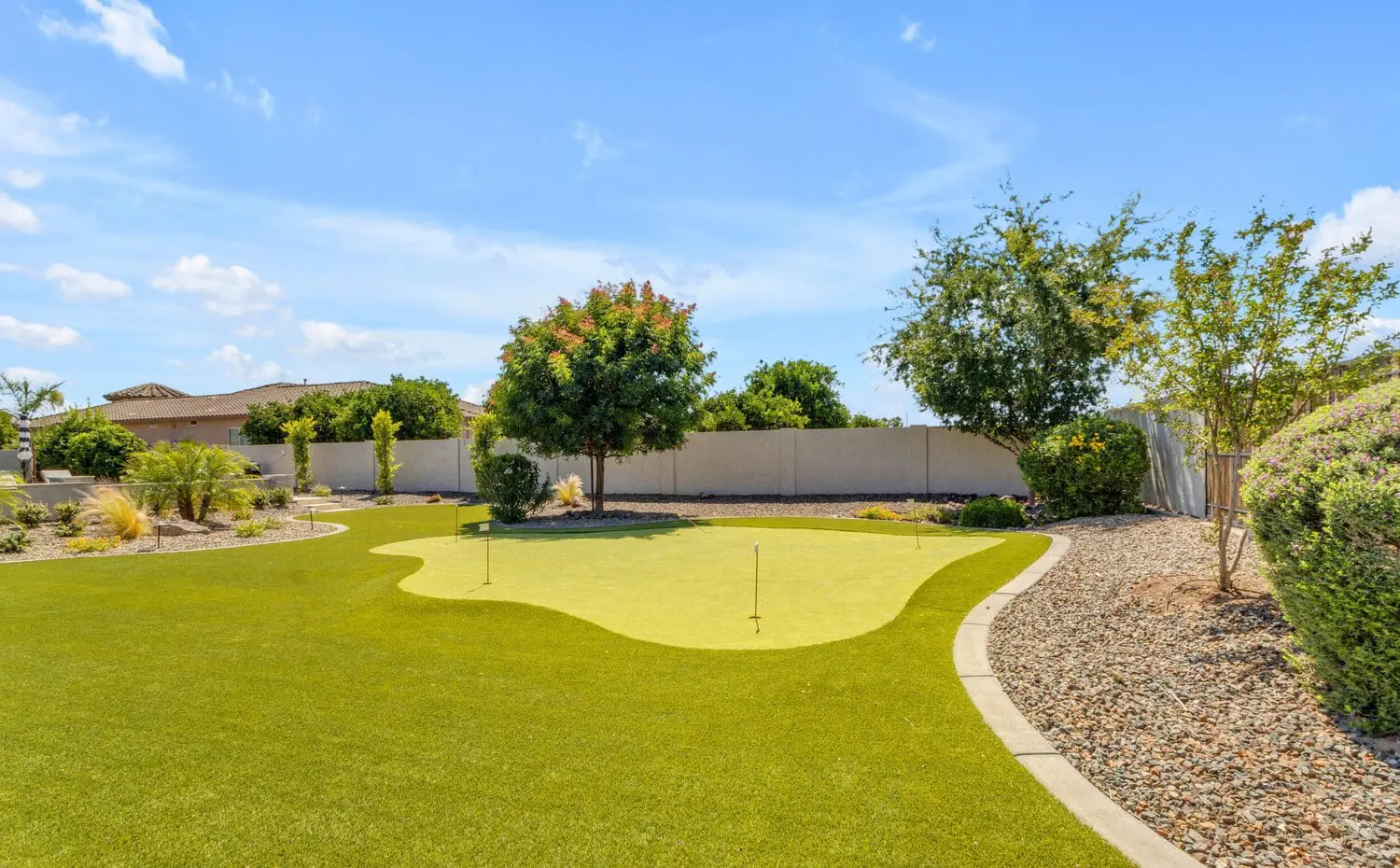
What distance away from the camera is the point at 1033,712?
3.88 m

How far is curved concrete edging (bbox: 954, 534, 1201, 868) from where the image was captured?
2.57m

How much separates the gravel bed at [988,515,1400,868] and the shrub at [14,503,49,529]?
54.6ft

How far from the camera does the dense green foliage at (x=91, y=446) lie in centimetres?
2206

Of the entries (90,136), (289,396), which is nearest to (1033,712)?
(90,136)

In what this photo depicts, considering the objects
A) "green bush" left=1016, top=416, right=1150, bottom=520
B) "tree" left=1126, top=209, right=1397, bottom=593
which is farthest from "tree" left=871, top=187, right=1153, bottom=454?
"tree" left=1126, top=209, right=1397, bottom=593

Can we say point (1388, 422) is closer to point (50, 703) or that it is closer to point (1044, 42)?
point (1044, 42)

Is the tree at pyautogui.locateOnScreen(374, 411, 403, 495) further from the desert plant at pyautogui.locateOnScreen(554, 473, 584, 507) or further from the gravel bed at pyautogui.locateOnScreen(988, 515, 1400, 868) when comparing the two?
the gravel bed at pyautogui.locateOnScreen(988, 515, 1400, 868)

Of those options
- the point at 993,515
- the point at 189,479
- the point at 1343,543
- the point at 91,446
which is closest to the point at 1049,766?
the point at 1343,543

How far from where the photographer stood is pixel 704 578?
8.06 m

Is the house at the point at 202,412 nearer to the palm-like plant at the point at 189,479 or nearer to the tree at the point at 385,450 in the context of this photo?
the tree at the point at 385,450

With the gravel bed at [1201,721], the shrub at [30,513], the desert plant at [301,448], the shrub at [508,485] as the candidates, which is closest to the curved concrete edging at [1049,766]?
the gravel bed at [1201,721]

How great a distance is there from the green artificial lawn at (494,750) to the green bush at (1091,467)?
7.41 meters

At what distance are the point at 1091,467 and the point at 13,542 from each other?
691 inches

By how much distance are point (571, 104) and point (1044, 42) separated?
5.91 meters
